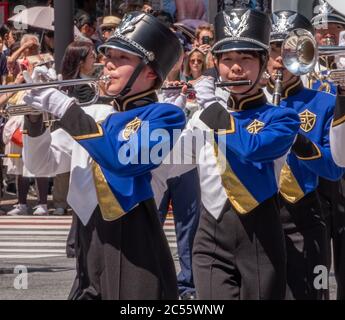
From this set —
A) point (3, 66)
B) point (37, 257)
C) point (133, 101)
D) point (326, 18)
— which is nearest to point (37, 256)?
point (37, 257)

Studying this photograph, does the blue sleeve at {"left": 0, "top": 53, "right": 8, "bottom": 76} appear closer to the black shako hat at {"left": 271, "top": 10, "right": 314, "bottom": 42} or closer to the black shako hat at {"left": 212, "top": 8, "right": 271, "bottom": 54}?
the black shako hat at {"left": 271, "top": 10, "right": 314, "bottom": 42}

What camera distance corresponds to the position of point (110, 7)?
16.6 metres

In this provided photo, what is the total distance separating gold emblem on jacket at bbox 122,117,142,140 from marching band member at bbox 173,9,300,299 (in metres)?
0.42

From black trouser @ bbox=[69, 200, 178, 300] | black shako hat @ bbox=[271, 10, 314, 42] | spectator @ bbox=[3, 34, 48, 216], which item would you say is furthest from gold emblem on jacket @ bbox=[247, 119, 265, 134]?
spectator @ bbox=[3, 34, 48, 216]

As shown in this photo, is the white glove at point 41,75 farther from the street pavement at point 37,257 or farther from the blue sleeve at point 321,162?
the street pavement at point 37,257

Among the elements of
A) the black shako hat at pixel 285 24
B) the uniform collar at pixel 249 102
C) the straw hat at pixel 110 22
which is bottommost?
the straw hat at pixel 110 22

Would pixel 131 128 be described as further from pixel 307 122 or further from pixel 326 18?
pixel 326 18

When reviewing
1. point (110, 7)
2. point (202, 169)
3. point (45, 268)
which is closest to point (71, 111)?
point (202, 169)

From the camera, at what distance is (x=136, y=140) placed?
16.9 feet

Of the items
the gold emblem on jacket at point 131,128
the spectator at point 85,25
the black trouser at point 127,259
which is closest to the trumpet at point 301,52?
the gold emblem on jacket at point 131,128

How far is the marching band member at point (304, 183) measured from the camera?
6.16 metres

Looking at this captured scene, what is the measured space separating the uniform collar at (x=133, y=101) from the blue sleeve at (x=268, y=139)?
383mm

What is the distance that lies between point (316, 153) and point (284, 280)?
0.68 metres

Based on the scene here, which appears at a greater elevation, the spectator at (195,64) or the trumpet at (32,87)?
the trumpet at (32,87)
